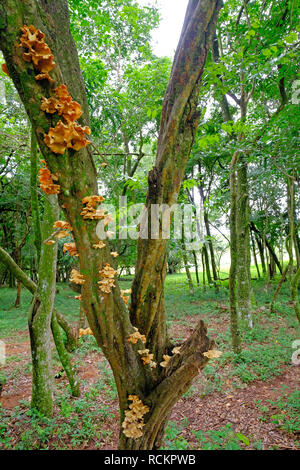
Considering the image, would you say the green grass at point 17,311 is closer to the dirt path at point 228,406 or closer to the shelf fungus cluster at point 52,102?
the dirt path at point 228,406

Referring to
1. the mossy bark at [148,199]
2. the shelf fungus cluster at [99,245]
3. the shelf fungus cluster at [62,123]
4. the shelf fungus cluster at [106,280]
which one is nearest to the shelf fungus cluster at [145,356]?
the mossy bark at [148,199]

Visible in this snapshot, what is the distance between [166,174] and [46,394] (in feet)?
12.4

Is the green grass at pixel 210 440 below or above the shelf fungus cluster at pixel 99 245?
below

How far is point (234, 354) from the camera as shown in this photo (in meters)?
5.70

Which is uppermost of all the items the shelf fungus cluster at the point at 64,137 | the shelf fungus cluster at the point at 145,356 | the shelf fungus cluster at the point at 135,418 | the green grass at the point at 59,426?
the shelf fungus cluster at the point at 64,137

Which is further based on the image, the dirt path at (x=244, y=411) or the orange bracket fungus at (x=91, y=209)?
the dirt path at (x=244, y=411)

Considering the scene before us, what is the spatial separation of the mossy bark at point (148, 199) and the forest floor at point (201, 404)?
2.13 metres

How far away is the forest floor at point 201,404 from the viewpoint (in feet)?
11.1

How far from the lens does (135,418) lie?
1.72m

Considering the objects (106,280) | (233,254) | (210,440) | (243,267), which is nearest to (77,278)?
(106,280)

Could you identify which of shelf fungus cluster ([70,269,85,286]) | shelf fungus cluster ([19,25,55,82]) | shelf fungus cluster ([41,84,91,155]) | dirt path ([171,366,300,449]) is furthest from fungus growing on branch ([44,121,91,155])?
dirt path ([171,366,300,449])

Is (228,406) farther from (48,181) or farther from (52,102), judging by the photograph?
(52,102)
